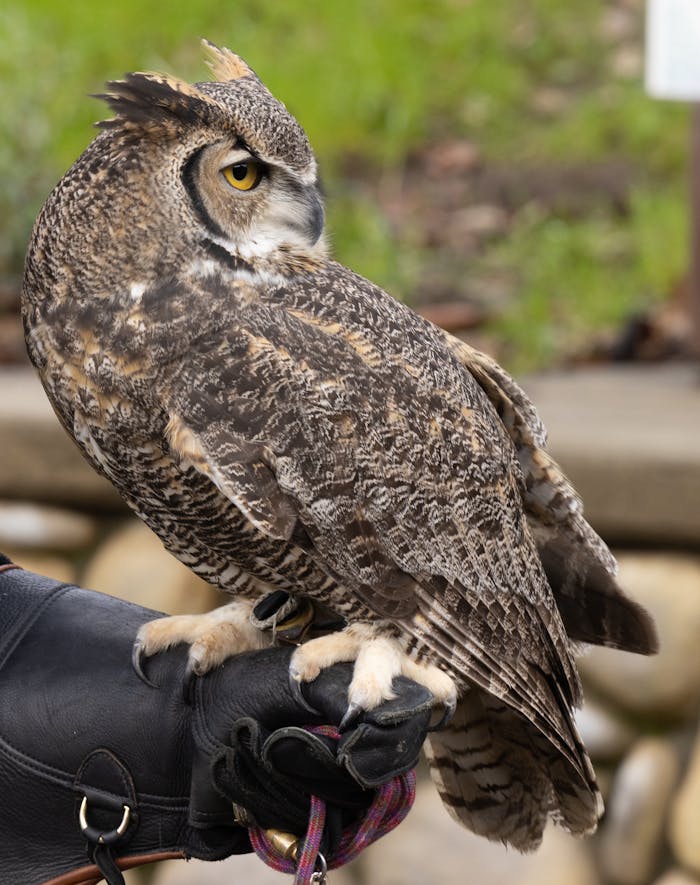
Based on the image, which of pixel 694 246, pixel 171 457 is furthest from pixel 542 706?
pixel 694 246

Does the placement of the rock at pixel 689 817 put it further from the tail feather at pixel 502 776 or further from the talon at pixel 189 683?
the talon at pixel 189 683

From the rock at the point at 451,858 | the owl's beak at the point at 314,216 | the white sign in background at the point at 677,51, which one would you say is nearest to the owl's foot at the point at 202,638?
the owl's beak at the point at 314,216

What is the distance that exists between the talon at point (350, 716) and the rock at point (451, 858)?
1594 millimetres

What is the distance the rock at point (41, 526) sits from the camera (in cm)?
355

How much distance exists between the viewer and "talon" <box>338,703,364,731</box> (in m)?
1.93

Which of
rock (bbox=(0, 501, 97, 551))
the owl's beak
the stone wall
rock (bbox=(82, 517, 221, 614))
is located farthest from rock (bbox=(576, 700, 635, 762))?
the owl's beak

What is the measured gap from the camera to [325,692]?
1.97 meters

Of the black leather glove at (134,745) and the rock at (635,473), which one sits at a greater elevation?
the rock at (635,473)

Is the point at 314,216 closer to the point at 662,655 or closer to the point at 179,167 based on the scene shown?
the point at 179,167

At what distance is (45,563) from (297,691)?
70.7 inches

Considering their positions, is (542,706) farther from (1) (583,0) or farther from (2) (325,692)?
(1) (583,0)

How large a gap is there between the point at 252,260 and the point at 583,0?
4.54 m

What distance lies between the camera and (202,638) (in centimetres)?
217

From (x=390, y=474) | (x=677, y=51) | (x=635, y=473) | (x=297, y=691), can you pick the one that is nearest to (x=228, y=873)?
(x=635, y=473)
